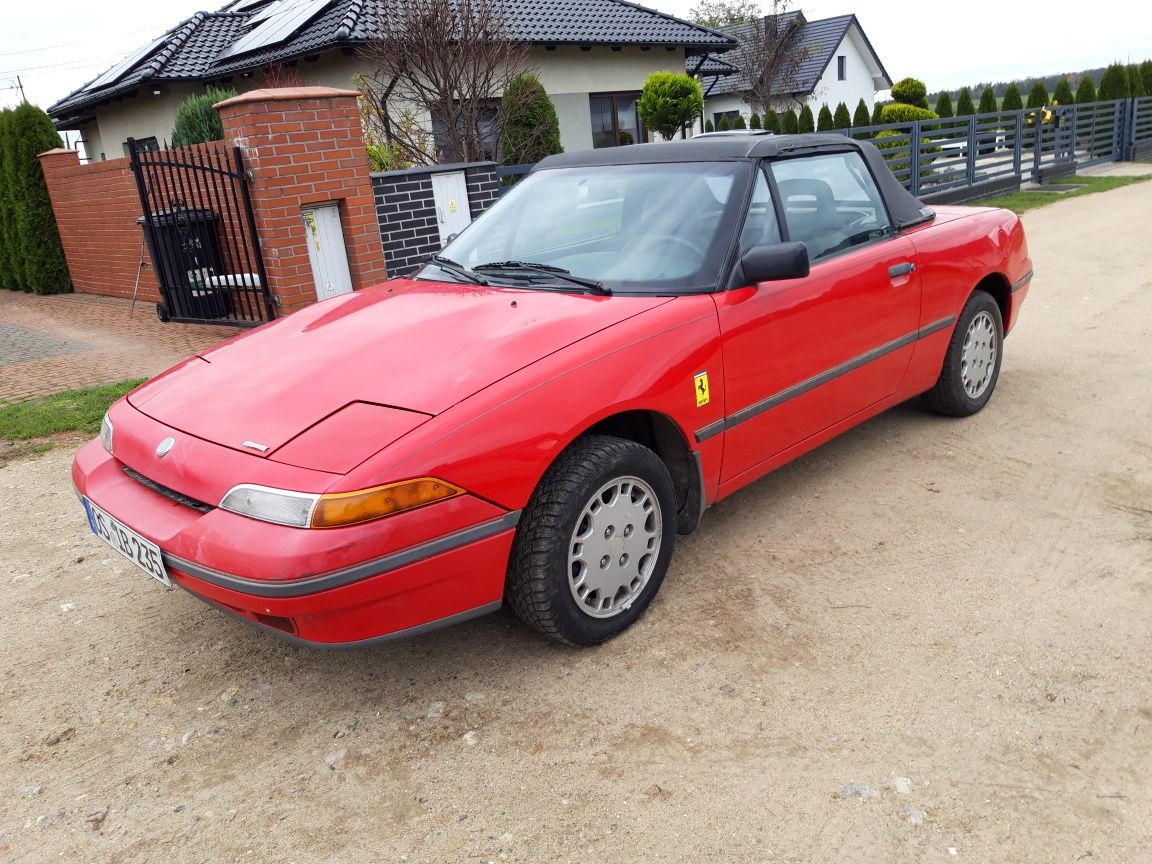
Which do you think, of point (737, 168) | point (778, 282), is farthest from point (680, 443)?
point (737, 168)

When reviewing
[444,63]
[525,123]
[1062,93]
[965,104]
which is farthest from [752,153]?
[965,104]

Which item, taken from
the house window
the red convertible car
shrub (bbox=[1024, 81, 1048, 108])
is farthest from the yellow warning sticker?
shrub (bbox=[1024, 81, 1048, 108])

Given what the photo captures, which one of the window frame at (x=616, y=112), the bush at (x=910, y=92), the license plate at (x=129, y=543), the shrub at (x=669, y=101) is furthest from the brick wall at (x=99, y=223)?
the bush at (x=910, y=92)

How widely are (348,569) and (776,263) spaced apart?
185cm

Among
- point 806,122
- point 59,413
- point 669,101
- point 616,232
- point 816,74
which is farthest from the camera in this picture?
point 816,74

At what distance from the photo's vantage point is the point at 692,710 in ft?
8.97

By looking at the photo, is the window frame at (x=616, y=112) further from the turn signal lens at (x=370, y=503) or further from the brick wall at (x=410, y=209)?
the turn signal lens at (x=370, y=503)

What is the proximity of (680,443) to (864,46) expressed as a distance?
48.9 m

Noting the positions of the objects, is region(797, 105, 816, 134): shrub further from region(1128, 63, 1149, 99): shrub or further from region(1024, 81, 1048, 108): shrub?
region(1128, 63, 1149, 99): shrub

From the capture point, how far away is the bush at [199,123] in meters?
10.8

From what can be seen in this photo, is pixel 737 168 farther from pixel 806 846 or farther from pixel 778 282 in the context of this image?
pixel 806 846

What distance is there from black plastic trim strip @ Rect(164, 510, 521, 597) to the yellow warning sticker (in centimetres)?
90

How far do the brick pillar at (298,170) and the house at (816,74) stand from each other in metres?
29.5

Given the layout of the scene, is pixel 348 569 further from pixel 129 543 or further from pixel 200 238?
pixel 200 238
